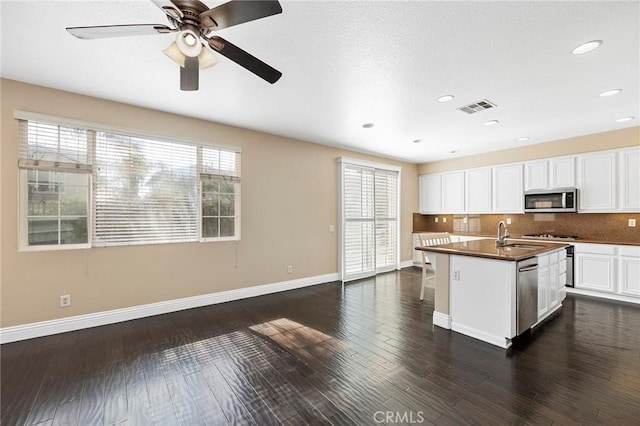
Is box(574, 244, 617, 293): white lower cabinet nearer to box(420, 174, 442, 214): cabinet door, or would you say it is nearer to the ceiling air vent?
box(420, 174, 442, 214): cabinet door

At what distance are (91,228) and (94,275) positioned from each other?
1.85 ft

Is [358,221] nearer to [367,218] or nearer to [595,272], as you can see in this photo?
[367,218]

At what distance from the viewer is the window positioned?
9.80ft

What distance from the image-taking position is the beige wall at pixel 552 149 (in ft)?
14.4

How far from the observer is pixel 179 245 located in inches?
150

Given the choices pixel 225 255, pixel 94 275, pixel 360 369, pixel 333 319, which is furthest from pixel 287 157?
pixel 360 369

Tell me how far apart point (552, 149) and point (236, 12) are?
19.7 ft

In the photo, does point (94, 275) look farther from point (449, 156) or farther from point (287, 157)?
point (449, 156)

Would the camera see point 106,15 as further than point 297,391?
No

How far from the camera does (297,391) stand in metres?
2.09

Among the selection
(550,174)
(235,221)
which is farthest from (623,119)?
(235,221)

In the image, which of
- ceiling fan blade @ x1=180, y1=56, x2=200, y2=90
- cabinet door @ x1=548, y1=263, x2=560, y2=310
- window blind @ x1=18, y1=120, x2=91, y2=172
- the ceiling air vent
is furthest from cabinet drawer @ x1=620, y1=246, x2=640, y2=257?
window blind @ x1=18, y1=120, x2=91, y2=172

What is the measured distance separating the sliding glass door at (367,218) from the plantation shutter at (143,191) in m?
2.85

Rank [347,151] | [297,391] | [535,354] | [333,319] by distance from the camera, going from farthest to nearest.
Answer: [347,151], [333,319], [535,354], [297,391]
